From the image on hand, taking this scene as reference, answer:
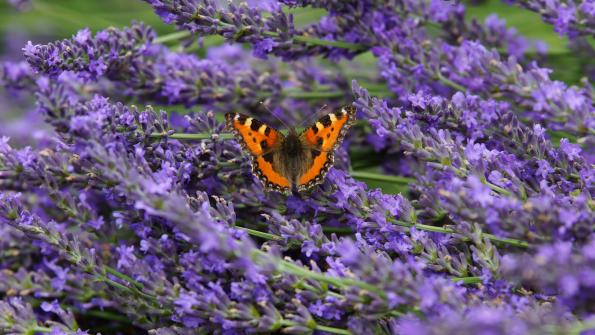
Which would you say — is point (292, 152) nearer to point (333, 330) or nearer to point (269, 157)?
point (269, 157)

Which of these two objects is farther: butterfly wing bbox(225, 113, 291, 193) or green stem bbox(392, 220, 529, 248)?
butterfly wing bbox(225, 113, 291, 193)

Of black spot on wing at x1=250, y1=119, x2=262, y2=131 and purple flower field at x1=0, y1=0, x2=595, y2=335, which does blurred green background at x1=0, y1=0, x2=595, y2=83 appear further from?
black spot on wing at x1=250, y1=119, x2=262, y2=131

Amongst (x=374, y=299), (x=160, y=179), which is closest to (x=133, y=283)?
(x=160, y=179)

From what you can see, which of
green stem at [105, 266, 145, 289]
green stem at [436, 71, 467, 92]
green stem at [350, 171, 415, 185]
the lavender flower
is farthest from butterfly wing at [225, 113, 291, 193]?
the lavender flower

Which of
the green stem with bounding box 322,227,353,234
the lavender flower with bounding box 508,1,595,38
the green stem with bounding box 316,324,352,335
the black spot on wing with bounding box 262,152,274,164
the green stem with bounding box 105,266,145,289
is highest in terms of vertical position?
the lavender flower with bounding box 508,1,595,38

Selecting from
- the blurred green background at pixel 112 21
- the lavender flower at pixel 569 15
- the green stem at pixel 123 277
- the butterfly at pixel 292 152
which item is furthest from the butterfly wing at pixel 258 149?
the blurred green background at pixel 112 21

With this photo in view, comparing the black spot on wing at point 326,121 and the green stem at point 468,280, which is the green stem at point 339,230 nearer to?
the black spot on wing at point 326,121

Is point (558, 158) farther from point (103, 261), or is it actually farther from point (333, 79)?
point (103, 261)

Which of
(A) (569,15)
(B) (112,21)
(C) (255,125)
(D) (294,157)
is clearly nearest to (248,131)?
(C) (255,125)
